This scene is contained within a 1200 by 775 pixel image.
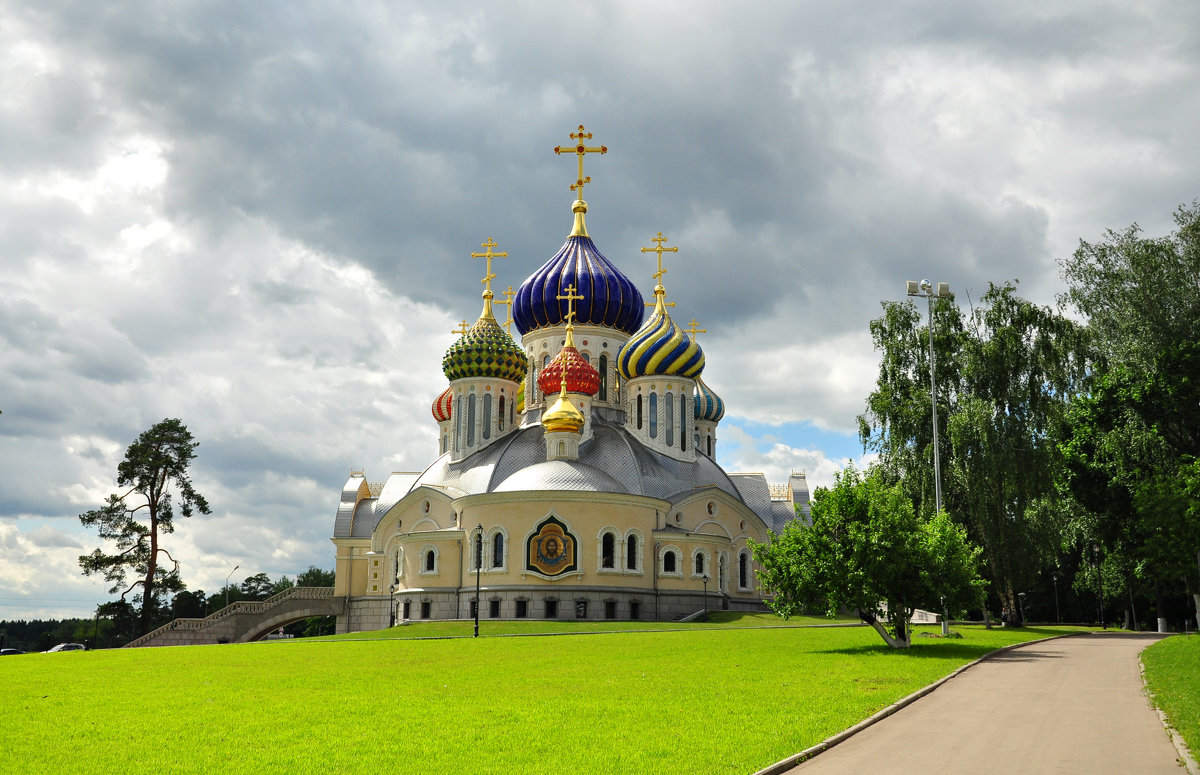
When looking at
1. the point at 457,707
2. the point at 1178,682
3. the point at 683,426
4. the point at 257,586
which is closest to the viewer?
the point at 457,707

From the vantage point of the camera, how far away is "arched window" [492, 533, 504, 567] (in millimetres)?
46062

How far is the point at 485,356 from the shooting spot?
178ft

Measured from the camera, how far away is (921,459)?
37.5 m

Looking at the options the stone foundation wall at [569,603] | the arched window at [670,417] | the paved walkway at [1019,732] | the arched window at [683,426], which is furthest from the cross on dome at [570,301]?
the paved walkway at [1019,732]

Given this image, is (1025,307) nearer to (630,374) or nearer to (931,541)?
(931,541)

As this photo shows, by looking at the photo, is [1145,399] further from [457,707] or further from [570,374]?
[457,707]

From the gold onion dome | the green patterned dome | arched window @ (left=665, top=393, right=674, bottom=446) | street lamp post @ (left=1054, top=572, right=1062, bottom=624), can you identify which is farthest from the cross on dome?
street lamp post @ (left=1054, top=572, right=1062, bottom=624)

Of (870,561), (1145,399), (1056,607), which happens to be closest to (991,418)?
(1145,399)

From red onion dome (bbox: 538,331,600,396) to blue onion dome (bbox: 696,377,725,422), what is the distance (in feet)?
45.4

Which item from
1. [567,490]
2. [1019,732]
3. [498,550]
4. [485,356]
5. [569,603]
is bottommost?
[1019,732]

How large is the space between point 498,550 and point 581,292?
16.1m

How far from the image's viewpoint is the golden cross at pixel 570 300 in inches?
2145

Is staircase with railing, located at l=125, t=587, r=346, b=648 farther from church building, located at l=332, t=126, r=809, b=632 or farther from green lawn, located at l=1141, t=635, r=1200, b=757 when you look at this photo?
green lawn, located at l=1141, t=635, r=1200, b=757

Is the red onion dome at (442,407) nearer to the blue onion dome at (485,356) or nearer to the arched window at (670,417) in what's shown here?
the blue onion dome at (485,356)
